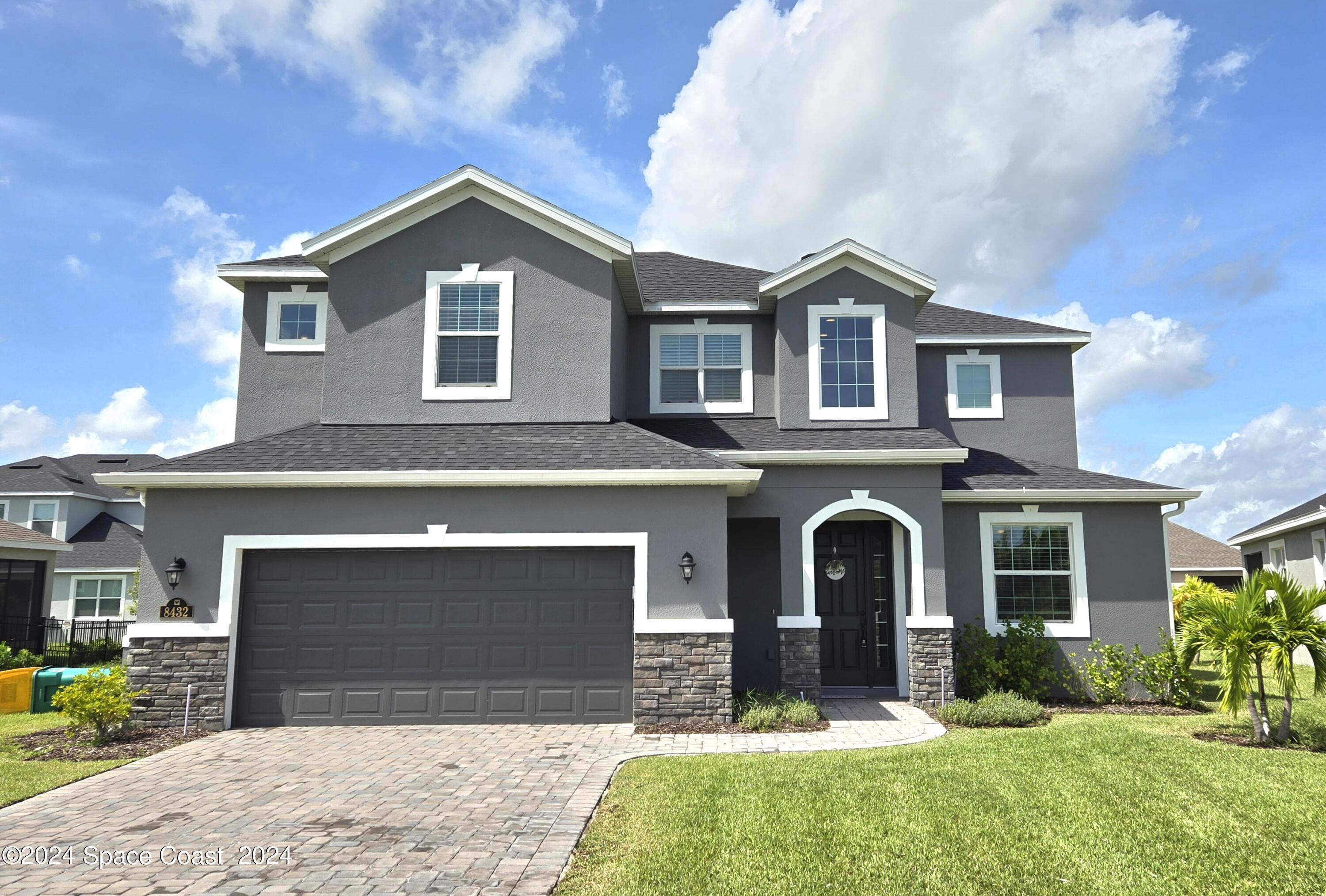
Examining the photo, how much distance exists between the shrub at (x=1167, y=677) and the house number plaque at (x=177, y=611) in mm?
13649

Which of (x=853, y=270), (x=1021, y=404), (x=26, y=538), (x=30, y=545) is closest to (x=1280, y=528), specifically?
(x=1021, y=404)

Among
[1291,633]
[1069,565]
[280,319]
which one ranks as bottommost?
[1291,633]

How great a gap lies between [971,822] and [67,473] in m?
37.7

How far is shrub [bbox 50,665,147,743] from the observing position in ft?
31.8

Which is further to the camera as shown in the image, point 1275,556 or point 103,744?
point 1275,556

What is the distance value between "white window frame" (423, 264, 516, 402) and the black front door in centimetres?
567

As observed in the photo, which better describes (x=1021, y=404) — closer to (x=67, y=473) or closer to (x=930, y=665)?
(x=930, y=665)

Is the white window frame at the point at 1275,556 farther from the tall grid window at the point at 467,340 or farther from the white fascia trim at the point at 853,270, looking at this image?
the tall grid window at the point at 467,340

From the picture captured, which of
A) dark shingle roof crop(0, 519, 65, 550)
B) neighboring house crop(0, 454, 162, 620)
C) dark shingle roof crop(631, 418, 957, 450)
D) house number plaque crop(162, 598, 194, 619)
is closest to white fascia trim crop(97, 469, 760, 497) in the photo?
house number plaque crop(162, 598, 194, 619)

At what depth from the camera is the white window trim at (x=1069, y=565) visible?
13.2m

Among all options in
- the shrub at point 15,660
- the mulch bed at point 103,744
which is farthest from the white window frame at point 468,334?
the shrub at point 15,660

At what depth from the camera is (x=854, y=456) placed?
40.9 feet

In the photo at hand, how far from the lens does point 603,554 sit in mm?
11133

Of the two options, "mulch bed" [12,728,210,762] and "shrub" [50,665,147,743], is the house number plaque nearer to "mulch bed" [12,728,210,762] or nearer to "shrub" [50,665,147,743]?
"shrub" [50,665,147,743]
